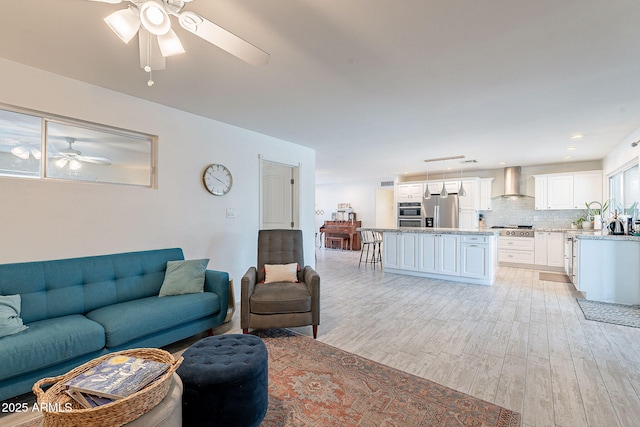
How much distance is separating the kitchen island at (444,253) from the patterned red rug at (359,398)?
3.46 metres

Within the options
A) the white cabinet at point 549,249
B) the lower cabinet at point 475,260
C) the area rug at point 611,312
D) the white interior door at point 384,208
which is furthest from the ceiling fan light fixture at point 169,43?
the white interior door at point 384,208

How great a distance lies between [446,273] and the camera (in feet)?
17.3

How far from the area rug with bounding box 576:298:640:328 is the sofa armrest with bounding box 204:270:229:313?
4.12m

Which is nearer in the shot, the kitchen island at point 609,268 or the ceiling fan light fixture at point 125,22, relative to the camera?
the ceiling fan light fixture at point 125,22

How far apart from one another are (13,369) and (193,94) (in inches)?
102

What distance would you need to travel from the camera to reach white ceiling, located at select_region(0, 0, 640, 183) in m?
1.78

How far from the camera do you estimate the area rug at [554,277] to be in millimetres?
5352

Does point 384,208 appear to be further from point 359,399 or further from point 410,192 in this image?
point 359,399

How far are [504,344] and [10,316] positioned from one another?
3923 millimetres

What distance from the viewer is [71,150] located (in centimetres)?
275

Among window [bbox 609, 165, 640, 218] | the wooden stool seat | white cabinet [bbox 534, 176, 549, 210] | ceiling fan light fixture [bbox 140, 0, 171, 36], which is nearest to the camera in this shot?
ceiling fan light fixture [bbox 140, 0, 171, 36]

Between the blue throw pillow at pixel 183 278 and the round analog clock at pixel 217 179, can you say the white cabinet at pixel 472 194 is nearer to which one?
the round analog clock at pixel 217 179

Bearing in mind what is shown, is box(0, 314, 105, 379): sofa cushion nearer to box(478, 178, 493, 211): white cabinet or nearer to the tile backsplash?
box(478, 178, 493, 211): white cabinet

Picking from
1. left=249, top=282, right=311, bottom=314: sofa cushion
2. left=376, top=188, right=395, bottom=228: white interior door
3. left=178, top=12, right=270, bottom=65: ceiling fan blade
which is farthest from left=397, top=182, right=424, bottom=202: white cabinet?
left=178, top=12, right=270, bottom=65: ceiling fan blade
